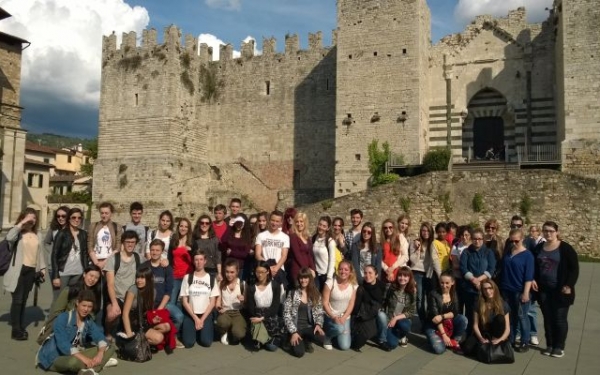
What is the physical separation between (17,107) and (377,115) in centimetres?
1929

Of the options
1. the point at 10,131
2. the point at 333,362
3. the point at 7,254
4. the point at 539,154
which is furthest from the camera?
the point at 10,131

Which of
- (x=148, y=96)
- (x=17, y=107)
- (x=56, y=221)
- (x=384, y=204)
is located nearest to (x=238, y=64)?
(x=148, y=96)

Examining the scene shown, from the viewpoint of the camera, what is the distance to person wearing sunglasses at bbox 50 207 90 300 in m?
7.29

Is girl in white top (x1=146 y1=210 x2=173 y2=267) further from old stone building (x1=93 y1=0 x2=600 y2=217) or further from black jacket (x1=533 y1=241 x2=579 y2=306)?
old stone building (x1=93 y1=0 x2=600 y2=217)

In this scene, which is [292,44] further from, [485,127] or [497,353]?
[497,353]

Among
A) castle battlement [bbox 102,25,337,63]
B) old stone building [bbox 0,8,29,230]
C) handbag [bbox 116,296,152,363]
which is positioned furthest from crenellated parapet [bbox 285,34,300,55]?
handbag [bbox 116,296,152,363]

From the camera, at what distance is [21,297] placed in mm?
7180

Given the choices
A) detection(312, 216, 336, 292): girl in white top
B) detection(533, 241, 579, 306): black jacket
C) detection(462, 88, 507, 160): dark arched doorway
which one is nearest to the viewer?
detection(533, 241, 579, 306): black jacket

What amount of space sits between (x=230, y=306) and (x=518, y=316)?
3.81m

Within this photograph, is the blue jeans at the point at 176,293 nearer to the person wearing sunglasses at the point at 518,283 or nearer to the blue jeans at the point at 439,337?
the blue jeans at the point at 439,337

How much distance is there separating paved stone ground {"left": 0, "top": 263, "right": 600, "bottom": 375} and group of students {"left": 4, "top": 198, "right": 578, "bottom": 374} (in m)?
0.18

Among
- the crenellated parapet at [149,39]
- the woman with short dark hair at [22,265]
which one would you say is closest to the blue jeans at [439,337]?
the woman with short dark hair at [22,265]

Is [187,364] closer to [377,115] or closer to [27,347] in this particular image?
[27,347]

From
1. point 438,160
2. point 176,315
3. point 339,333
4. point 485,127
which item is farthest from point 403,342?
point 485,127
